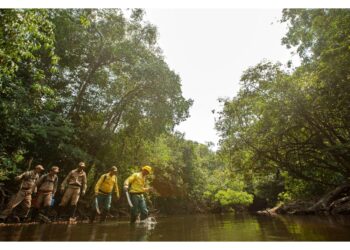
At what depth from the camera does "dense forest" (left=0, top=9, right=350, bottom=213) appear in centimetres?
1195

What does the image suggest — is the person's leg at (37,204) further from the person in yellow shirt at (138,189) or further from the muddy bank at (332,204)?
the muddy bank at (332,204)

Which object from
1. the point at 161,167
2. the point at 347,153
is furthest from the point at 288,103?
the point at 161,167

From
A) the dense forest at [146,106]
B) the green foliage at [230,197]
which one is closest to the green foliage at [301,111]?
the dense forest at [146,106]

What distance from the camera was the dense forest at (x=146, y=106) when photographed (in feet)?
39.2

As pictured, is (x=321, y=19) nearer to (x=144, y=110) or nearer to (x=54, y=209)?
(x=144, y=110)

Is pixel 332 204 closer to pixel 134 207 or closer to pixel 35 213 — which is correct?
pixel 134 207

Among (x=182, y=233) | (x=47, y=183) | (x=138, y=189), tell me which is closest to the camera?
(x=182, y=233)

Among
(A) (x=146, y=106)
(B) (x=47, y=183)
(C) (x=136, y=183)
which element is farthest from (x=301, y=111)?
(B) (x=47, y=183)

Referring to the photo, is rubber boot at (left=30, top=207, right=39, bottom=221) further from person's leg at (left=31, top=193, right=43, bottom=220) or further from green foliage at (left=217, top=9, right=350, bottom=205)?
green foliage at (left=217, top=9, right=350, bottom=205)

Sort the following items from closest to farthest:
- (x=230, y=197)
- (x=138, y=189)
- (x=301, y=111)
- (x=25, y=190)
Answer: (x=138, y=189) < (x=25, y=190) < (x=301, y=111) < (x=230, y=197)

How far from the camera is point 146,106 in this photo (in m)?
20.6

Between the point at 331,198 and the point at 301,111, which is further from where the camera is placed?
the point at 331,198

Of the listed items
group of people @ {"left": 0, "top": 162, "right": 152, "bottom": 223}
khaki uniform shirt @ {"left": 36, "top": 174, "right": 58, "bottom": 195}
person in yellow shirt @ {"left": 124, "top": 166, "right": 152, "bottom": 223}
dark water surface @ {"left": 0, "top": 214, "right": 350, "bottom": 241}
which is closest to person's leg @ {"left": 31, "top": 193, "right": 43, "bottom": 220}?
group of people @ {"left": 0, "top": 162, "right": 152, "bottom": 223}

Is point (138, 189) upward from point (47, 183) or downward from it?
downward
